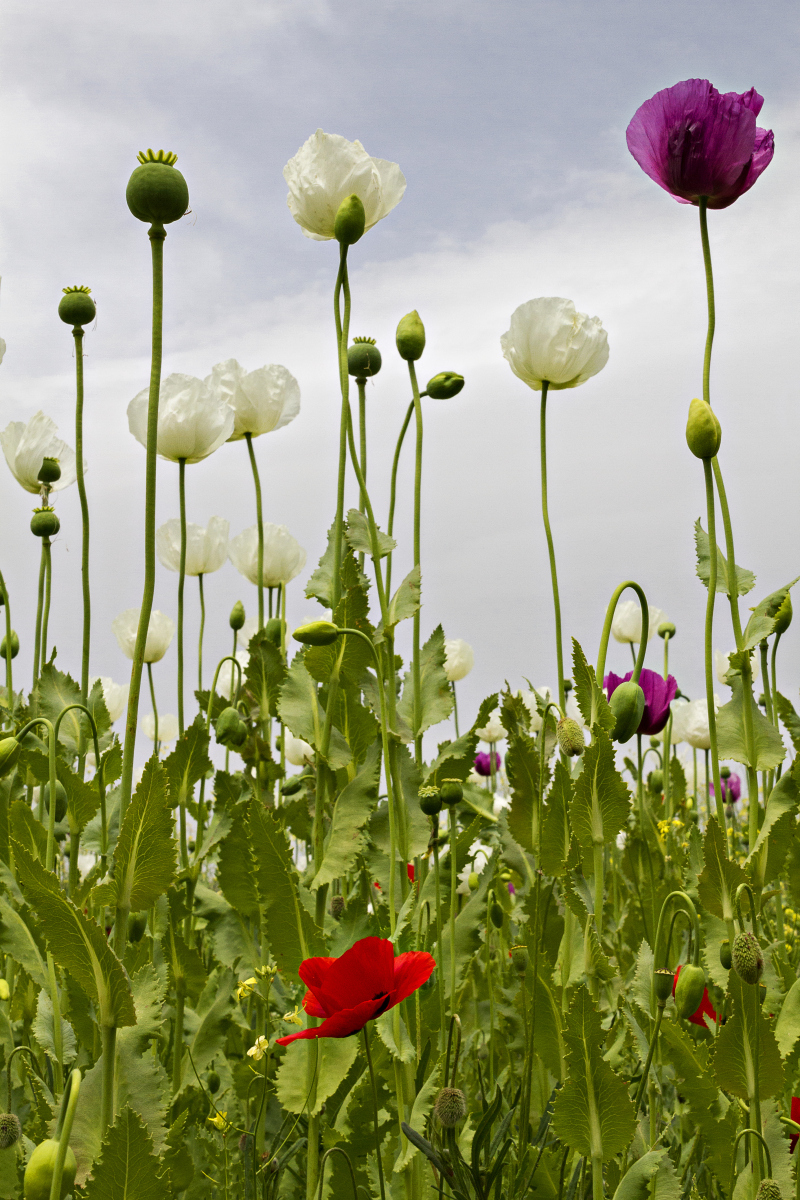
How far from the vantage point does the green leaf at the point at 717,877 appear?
1.19 meters

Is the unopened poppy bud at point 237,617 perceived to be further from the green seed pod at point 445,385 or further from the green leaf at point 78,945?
the green leaf at point 78,945

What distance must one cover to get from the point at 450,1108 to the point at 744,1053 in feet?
1.13

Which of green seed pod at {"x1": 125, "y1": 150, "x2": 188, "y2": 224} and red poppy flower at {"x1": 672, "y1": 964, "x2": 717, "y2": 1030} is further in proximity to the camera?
red poppy flower at {"x1": 672, "y1": 964, "x2": 717, "y2": 1030}

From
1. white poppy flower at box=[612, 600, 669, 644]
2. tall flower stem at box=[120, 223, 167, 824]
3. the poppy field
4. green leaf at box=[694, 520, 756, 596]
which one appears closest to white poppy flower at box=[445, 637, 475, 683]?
white poppy flower at box=[612, 600, 669, 644]

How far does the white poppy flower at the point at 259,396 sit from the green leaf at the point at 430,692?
586mm

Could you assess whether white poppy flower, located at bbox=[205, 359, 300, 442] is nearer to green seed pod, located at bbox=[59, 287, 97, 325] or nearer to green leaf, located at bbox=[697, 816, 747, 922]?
green seed pod, located at bbox=[59, 287, 97, 325]

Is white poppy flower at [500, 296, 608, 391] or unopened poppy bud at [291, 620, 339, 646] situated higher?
white poppy flower at [500, 296, 608, 391]

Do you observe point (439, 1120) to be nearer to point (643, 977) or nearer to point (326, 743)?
point (643, 977)

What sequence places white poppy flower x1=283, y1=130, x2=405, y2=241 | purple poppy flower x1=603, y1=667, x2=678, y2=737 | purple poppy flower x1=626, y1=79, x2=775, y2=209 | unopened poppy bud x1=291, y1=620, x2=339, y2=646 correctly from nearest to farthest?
unopened poppy bud x1=291, y1=620, x2=339, y2=646, purple poppy flower x1=626, y1=79, x2=775, y2=209, white poppy flower x1=283, y1=130, x2=405, y2=241, purple poppy flower x1=603, y1=667, x2=678, y2=737

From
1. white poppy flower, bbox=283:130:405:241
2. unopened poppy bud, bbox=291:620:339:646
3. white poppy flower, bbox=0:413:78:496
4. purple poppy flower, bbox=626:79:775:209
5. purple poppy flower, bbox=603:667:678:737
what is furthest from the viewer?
white poppy flower, bbox=0:413:78:496

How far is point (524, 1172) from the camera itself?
52.6 inches

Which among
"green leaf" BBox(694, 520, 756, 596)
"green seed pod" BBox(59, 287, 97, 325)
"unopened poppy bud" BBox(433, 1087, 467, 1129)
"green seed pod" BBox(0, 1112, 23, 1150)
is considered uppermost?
"green seed pod" BBox(59, 287, 97, 325)

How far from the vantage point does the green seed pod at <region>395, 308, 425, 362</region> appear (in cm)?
153

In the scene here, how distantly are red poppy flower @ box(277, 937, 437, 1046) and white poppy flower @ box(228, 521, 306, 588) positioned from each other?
1.28 metres
